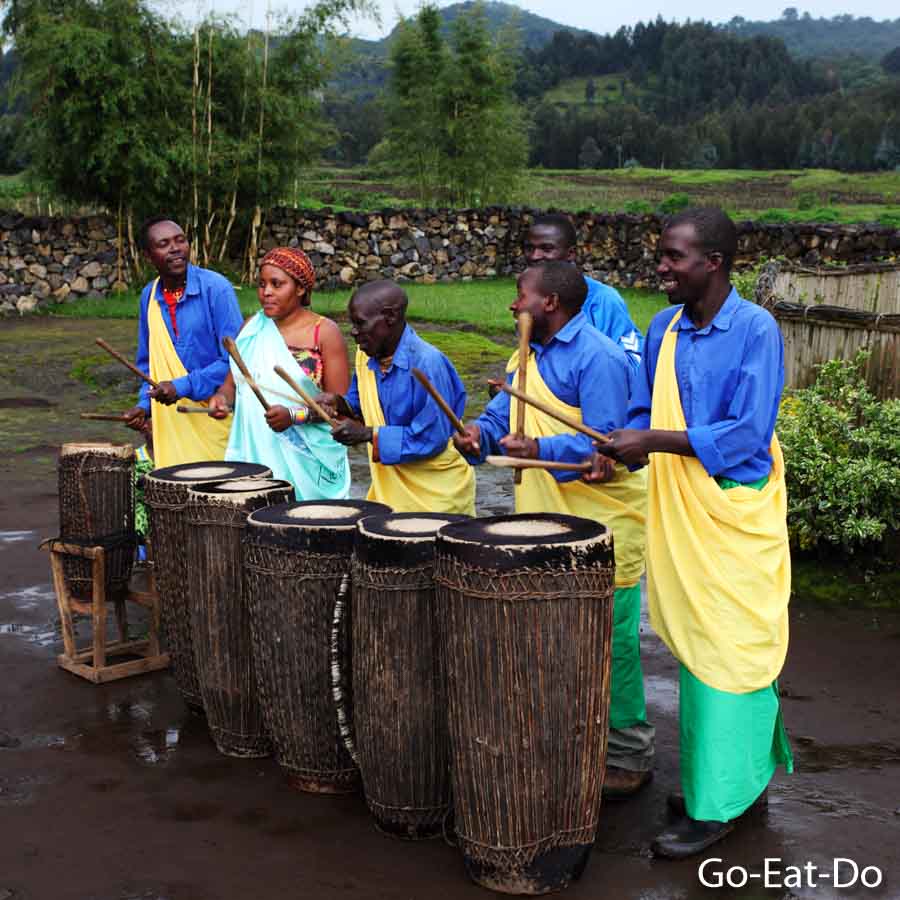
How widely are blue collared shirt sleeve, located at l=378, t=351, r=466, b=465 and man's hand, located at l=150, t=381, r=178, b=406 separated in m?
1.60

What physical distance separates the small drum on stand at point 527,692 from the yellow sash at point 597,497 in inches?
22.6

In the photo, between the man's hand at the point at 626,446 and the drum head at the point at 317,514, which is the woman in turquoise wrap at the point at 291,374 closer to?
the drum head at the point at 317,514

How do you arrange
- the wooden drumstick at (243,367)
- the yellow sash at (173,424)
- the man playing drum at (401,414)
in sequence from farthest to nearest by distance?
the yellow sash at (173,424) → the wooden drumstick at (243,367) → the man playing drum at (401,414)

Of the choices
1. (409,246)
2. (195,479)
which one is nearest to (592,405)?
(195,479)

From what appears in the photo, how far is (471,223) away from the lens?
72.9 feet

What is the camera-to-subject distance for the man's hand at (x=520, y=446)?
3.93m

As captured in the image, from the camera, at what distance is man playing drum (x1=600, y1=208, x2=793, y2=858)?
3553mm

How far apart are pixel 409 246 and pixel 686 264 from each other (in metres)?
18.4

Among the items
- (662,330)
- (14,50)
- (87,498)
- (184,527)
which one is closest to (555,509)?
(662,330)

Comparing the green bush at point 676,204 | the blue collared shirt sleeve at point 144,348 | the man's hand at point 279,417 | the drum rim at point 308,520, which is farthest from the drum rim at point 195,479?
the green bush at point 676,204

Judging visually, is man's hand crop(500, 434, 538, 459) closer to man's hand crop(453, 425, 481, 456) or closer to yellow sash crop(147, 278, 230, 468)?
man's hand crop(453, 425, 481, 456)

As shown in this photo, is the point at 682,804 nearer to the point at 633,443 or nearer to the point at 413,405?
the point at 633,443

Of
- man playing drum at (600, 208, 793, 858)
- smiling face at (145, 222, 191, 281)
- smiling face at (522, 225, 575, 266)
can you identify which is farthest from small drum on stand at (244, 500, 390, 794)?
smiling face at (145, 222, 191, 281)

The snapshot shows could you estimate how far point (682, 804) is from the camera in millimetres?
3865
